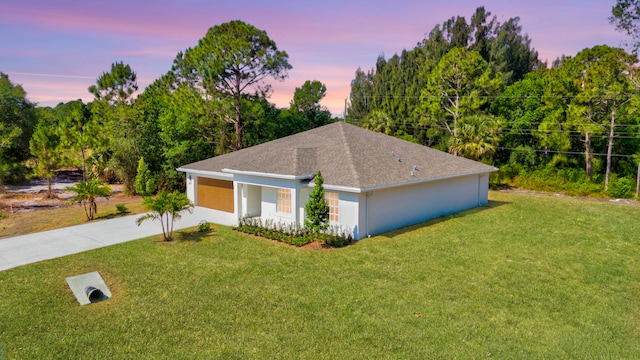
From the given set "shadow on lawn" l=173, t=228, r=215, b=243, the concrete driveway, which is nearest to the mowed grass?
"shadow on lawn" l=173, t=228, r=215, b=243

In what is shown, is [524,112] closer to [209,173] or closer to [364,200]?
[364,200]

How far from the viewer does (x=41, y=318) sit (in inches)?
363

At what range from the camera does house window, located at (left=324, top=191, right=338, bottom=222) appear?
16698 millimetres

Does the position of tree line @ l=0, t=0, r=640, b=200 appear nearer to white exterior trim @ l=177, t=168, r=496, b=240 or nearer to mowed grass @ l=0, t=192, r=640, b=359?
white exterior trim @ l=177, t=168, r=496, b=240

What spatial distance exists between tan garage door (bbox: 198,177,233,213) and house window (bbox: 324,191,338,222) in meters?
7.02

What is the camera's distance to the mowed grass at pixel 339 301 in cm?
794

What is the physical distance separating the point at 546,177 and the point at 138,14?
107 ft

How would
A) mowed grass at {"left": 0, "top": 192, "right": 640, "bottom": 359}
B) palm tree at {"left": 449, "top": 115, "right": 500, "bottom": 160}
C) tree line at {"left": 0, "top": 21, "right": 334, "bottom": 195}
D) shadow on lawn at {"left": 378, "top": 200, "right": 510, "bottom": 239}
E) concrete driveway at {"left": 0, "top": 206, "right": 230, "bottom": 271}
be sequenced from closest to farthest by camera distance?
mowed grass at {"left": 0, "top": 192, "right": 640, "bottom": 359} → concrete driveway at {"left": 0, "top": 206, "right": 230, "bottom": 271} → shadow on lawn at {"left": 378, "top": 200, "right": 510, "bottom": 239} → tree line at {"left": 0, "top": 21, "right": 334, "bottom": 195} → palm tree at {"left": 449, "top": 115, "right": 500, "bottom": 160}

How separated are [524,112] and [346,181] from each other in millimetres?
28601

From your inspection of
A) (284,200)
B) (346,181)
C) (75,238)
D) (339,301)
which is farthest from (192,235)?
(339,301)

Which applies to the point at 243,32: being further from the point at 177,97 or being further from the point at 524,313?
the point at 524,313

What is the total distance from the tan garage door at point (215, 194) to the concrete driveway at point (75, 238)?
177cm

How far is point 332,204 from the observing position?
661 inches

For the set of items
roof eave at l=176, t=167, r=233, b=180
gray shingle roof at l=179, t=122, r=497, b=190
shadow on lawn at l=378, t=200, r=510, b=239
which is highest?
gray shingle roof at l=179, t=122, r=497, b=190
